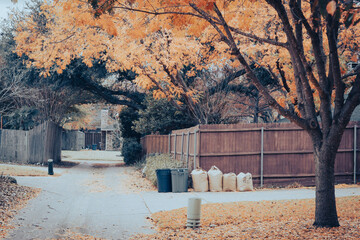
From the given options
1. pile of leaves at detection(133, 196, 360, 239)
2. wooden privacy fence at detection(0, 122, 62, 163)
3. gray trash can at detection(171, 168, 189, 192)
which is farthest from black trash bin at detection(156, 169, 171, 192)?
wooden privacy fence at detection(0, 122, 62, 163)

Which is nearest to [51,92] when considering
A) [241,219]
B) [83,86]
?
[83,86]

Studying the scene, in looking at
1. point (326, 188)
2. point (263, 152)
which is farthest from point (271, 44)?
point (326, 188)

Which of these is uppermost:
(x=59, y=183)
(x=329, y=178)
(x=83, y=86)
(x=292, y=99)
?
(x=83, y=86)

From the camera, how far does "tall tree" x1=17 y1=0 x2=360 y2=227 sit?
762cm

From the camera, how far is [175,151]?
20.3 meters

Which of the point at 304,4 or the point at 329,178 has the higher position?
the point at 304,4

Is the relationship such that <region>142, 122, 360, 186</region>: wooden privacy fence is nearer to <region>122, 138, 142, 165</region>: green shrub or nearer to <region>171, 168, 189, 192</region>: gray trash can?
<region>171, 168, 189, 192</region>: gray trash can

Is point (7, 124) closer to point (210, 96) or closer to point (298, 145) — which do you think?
point (210, 96)

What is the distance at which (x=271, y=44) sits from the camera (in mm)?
12523

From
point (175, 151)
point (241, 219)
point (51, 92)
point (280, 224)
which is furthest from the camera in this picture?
point (51, 92)

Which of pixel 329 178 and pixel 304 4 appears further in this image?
pixel 304 4

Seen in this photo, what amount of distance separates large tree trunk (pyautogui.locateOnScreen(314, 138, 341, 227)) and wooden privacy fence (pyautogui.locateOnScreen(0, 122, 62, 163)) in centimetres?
2064

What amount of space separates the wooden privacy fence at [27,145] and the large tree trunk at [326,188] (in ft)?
67.7

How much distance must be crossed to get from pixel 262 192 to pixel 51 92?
17.1m
